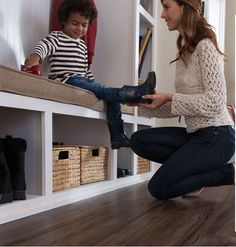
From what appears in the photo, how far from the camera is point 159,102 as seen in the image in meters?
1.48

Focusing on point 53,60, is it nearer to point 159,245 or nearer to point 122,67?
point 122,67

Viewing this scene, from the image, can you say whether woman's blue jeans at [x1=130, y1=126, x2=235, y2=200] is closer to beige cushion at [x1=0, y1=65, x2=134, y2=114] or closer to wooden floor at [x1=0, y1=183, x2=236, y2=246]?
wooden floor at [x1=0, y1=183, x2=236, y2=246]

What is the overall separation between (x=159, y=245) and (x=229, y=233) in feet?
0.69

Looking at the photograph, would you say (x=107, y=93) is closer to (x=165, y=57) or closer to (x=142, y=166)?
(x=142, y=166)

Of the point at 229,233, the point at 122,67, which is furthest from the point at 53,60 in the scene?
the point at 229,233

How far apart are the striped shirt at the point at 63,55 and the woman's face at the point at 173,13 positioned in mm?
503

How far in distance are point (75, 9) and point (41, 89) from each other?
2.39ft

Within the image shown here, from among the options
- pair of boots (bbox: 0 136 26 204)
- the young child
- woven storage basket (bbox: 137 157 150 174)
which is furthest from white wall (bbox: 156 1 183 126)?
pair of boots (bbox: 0 136 26 204)

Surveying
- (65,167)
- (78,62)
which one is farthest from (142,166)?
(65,167)

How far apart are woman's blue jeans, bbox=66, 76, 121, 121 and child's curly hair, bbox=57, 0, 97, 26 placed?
323mm

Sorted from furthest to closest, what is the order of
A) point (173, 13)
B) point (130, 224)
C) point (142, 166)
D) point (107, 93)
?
point (142, 166)
point (107, 93)
point (173, 13)
point (130, 224)

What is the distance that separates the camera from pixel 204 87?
4.54 ft

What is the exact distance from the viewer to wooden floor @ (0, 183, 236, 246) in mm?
883

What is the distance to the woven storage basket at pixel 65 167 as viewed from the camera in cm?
137
